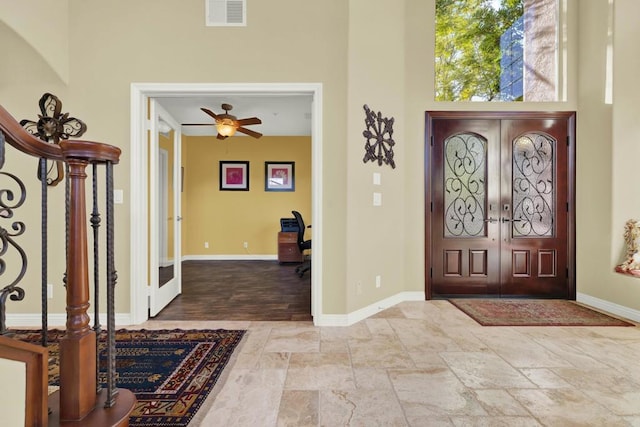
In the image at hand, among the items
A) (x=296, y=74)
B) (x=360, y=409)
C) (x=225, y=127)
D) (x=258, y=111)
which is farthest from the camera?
(x=258, y=111)

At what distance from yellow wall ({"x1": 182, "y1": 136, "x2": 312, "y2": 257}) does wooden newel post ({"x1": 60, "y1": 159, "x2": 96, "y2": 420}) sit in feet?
19.0

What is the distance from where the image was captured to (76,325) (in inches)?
48.3

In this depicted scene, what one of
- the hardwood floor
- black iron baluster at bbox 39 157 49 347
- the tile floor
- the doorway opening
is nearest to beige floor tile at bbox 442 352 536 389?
the tile floor

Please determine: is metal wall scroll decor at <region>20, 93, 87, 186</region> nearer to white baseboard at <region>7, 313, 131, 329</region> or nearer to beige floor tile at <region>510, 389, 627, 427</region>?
white baseboard at <region>7, 313, 131, 329</region>

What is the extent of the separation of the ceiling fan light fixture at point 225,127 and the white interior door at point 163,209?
0.73 m

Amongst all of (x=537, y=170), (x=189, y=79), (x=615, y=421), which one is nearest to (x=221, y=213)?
(x=189, y=79)

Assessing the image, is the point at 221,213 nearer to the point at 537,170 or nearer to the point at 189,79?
the point at 189,79

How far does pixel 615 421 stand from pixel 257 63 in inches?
139

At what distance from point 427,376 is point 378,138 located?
7.33 ft

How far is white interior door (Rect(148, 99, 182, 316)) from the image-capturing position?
327cm

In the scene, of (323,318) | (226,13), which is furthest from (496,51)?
(323,318)

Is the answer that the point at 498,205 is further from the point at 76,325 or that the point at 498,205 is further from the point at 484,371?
the point at 76,325

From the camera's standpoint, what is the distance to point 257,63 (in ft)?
10.1

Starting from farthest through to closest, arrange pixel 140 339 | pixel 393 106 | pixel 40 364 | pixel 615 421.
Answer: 1. pixel 393 106
2. pixel 140 339
3. pixel 615 421
4. pixel 40 364
